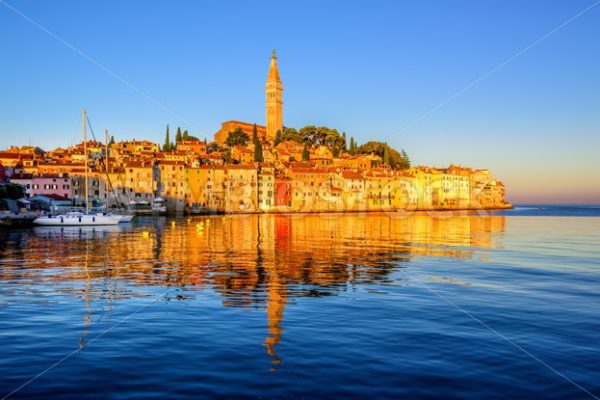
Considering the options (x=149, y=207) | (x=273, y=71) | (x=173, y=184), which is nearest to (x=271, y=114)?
(x=273, y=71)

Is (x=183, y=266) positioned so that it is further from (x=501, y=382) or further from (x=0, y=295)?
(x=501, y=382)

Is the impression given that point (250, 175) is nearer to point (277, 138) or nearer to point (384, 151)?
point (277, 138)

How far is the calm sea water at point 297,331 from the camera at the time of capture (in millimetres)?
8484

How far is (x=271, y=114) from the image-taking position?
18875cm

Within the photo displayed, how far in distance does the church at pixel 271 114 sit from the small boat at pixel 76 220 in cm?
11723

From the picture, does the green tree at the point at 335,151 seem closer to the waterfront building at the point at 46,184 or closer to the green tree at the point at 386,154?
the green tree at the point at 386,154

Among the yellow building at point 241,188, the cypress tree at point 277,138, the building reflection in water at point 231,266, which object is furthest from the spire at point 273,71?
the building reflection in water at point 231,266

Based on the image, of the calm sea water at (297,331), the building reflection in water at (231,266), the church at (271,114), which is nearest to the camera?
the calm sea water at (297,331)

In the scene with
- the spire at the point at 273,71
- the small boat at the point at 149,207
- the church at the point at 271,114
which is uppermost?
the spire at the point at 273,71

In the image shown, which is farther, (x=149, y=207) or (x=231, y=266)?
(x=149, y=207)

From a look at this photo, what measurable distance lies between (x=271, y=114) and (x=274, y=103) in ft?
14.1

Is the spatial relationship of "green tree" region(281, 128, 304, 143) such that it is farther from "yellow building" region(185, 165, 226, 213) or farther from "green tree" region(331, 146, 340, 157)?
"yellow building" region(185, 165, 226, 213)

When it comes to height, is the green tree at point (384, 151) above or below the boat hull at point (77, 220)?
above

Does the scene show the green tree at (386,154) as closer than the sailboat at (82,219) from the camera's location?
No
